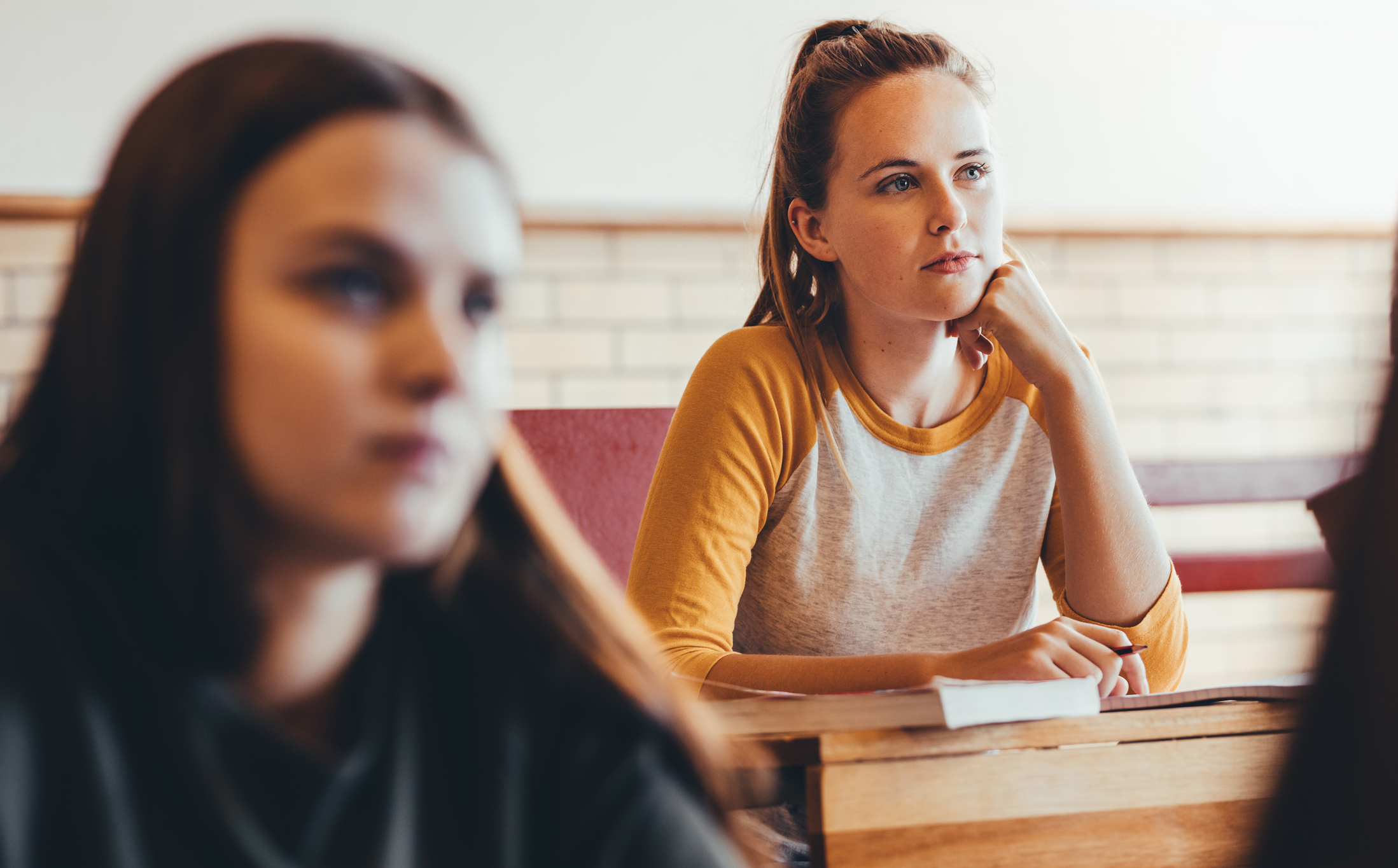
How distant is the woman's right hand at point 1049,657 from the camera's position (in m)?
0.80

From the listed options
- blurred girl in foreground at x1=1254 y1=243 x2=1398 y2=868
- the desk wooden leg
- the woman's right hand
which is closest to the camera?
blurred girl in foreground at x1=1254 y1=243 x2=1398 y2=868

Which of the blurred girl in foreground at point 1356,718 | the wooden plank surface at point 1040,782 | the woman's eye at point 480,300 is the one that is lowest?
the wooden plank surface at point 1040,782

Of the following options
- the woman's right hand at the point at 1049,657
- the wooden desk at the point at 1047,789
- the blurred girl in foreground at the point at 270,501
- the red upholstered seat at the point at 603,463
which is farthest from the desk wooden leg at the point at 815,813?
the red upholstered seat at the point at 603,463

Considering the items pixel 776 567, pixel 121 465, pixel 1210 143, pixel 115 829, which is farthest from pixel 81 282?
pixel 1210 143

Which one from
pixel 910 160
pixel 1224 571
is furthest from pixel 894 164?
pixel 1224 571

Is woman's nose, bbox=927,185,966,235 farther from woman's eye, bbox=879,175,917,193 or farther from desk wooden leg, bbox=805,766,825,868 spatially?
desk wooden leg, bbox=805,766,825,868

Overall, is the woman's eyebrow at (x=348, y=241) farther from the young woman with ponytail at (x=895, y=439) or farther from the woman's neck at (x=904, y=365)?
the woman's neck at (x=904, y=365)

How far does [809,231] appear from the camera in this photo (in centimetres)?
129

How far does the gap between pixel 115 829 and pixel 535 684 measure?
173 mm

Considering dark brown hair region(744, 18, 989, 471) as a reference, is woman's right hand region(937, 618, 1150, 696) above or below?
below

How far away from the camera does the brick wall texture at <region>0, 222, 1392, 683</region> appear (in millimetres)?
2223

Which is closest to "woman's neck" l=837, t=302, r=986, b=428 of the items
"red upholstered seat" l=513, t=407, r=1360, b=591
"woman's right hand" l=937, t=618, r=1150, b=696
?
"red upholstered seat" l=513, t=407, r=1360, b=591

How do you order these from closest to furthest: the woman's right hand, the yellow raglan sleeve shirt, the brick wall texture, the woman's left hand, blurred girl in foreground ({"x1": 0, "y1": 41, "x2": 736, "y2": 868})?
blurred girl in foreground ({"x1": 0, "y1": 41, "x2": 736, "y2": 868}) → the woman's right hand → the yellow raglan sleeve shirt → the woman's left hand → the brick wall texture

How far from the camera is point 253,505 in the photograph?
1.35 feet
